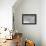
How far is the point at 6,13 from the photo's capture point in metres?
4.39

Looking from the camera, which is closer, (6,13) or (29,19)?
(6,13)

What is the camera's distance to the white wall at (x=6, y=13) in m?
4.32

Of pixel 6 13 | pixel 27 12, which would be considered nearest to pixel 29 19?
pixel 27 12

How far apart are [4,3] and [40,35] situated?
2.47 metres

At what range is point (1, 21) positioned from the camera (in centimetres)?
442

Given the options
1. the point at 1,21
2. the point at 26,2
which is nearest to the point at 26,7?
the point at 26,2

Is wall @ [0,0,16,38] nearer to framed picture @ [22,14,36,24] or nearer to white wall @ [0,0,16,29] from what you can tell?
white wall @ [0,0,16,29]

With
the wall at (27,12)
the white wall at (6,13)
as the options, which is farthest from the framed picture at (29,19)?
the white wall at (6,13)

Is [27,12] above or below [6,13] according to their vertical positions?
above

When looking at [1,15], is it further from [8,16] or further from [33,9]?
[33,9]

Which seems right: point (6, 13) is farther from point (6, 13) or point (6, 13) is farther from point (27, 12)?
point (27, 12)

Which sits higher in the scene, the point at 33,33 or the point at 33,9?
the point at 33,9

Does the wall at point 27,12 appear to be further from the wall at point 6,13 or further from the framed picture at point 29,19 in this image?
the wall at point 6,13

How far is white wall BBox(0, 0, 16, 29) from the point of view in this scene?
14.2 feet
